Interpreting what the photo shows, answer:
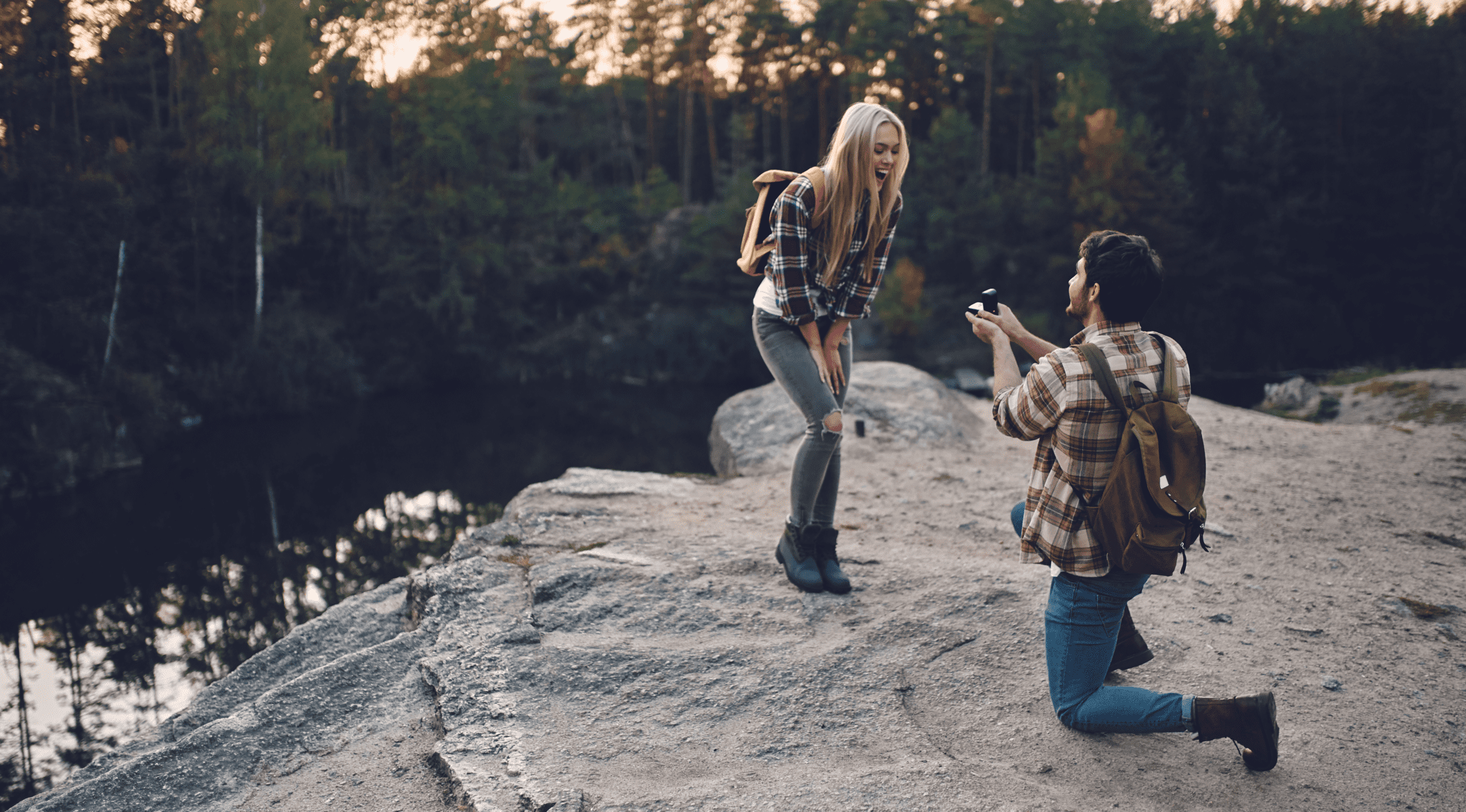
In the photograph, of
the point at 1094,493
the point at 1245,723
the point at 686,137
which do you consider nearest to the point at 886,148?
the point at 1094,493

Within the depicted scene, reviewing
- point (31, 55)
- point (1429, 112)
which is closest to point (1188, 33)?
point (1429, 112)

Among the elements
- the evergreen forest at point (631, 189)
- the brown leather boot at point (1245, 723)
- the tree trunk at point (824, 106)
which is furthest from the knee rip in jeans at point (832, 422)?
the tree trunk at point (824, 106)

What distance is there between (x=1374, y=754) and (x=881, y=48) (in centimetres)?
3038

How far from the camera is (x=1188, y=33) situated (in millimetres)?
28672

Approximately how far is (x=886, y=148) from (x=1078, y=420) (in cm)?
135

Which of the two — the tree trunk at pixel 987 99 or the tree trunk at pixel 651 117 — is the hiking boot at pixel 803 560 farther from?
the tree trunk at pixel 651 117

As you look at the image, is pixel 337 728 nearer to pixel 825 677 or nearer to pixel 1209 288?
pixel 825 677

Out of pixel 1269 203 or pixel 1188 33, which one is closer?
pixel 1269 203

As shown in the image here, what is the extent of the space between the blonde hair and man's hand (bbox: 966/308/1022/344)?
0.64m

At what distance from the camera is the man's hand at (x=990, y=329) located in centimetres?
251

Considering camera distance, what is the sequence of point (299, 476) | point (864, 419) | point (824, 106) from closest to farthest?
1. point (864, 419)
2. point (299, 476)
3. point (824, 106)

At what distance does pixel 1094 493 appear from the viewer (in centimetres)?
223

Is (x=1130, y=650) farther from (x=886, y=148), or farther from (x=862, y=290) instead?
(x=886, y=148)

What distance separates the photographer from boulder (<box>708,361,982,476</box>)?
6379 mm
